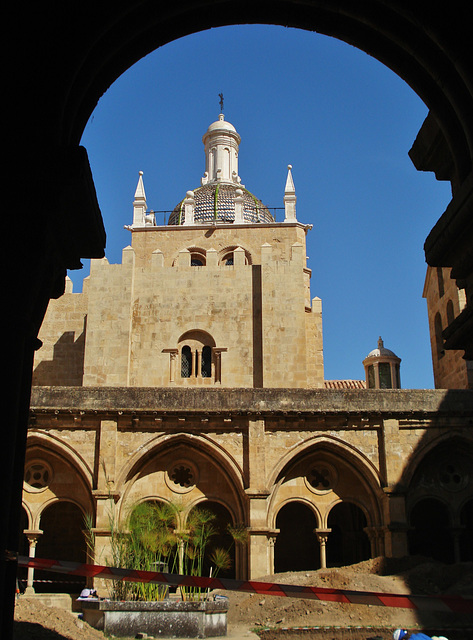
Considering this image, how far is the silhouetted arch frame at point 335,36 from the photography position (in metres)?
4.27

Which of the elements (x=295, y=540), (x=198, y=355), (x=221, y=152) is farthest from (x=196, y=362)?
(x=221, y=152)

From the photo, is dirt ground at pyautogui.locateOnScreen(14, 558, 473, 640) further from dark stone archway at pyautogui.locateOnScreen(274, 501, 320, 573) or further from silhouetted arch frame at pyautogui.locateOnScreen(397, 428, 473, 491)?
dark stone archway at pyautogui.locateOnScreen(274, 501, 320, 573)

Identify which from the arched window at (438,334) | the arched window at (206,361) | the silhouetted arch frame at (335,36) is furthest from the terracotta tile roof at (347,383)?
the silhouetted arch frame at (335,36)

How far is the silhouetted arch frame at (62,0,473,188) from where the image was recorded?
4266mm

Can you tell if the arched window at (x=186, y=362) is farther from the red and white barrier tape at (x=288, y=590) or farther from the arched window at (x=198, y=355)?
the red and white barrier tape at (x=288, y=590)

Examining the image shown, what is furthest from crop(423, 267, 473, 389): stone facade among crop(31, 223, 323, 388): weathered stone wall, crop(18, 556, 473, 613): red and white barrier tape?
crop(18, 556, 473, 613): red and white barrier tape

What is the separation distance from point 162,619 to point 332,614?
257 centimetres

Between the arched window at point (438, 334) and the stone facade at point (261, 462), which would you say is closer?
the stone facade at point (261, 462)

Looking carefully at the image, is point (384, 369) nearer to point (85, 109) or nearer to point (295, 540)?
point (295, 540)

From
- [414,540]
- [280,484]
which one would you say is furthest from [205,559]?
[414,540]

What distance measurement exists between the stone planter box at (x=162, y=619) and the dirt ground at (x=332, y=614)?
41 centimetres

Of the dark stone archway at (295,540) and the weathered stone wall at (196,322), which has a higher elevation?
the weathered stone wall at (196,322)

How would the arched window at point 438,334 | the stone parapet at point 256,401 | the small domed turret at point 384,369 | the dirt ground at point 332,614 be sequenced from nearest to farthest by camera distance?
1. the dirt ground at point 332,614
2. the stone parapet at point 256,401
3. the arched window at point 438,334
4. the small domed turret at point 384,369

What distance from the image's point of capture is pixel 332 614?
1109 centimetres
